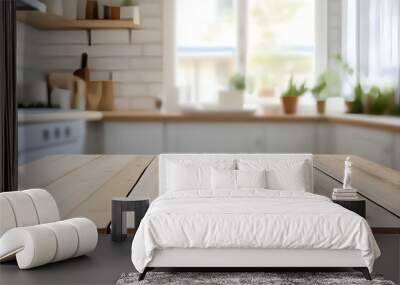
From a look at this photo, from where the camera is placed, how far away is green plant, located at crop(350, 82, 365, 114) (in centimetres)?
635

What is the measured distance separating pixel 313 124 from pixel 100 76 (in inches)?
67.3

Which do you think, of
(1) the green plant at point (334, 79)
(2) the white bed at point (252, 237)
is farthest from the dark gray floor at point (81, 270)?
(1) the green plant at point (334, 79)

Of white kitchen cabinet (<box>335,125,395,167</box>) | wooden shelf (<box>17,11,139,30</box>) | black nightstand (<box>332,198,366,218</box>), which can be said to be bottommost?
black nightstand (<box>332,198,366,218</box>)

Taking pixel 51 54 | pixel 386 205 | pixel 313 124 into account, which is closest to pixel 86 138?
pixel 51 54

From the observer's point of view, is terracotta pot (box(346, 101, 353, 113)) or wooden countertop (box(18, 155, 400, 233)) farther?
terracotta pot (box(346, 101, 353, 113))

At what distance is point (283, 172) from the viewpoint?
5.86 m

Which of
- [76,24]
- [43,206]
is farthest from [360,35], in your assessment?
[43,206]

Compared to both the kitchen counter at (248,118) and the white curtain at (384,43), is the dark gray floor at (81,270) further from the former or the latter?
the white curtain at (384,43)

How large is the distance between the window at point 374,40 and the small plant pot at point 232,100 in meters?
0.89

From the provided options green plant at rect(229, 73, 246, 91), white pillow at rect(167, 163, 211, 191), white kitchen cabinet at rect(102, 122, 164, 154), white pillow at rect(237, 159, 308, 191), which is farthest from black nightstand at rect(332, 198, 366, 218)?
white kitchen cabinet at rect(102, 122, 164, 154)

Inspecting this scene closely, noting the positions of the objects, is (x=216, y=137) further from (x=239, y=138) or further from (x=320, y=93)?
(x=320, y=93)

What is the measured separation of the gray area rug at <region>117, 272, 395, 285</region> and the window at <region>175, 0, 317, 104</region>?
Result: 5.95 ft

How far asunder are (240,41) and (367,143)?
1.28m

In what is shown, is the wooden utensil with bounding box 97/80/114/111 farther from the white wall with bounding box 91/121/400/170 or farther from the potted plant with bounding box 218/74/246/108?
the potted plant with bounding box 218/74/246/108
